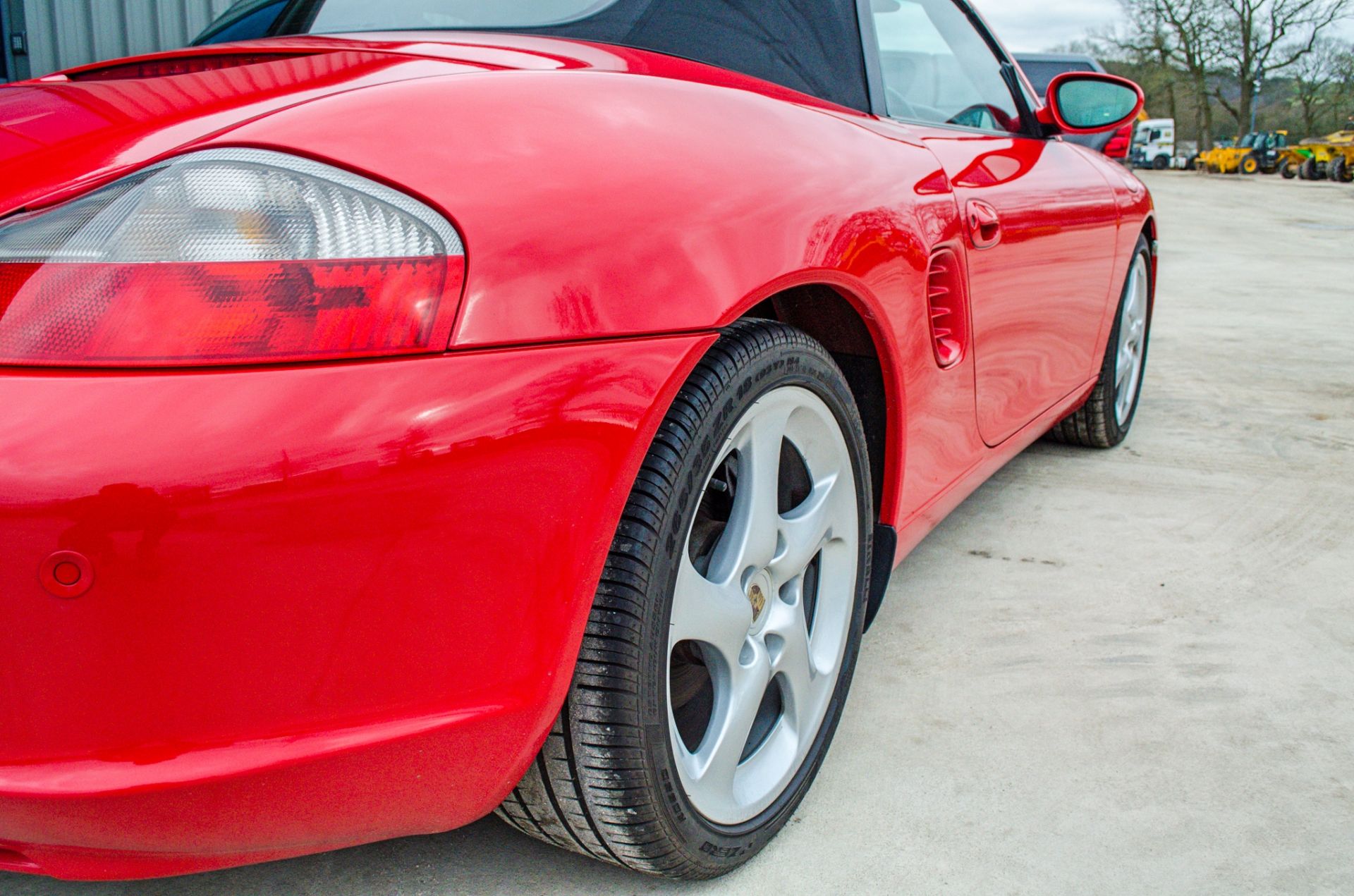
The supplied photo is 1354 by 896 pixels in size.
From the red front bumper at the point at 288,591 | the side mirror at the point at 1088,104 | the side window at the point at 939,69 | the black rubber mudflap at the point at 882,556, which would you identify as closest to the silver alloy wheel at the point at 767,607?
the black rubber mudflap at the point at 882,556

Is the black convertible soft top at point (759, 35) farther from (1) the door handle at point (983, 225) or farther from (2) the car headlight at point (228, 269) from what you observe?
(2) the car headlight at point (228, 269)

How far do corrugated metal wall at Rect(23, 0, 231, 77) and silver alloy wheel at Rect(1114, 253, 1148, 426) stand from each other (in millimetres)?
4296

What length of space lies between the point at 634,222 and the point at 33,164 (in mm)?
579

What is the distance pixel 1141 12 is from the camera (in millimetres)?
42844

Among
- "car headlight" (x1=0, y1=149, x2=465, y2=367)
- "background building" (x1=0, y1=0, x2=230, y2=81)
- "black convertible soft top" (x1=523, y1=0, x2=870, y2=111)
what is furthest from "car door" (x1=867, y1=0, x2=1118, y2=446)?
"background building" (x1=0, y1=0, x2=230, y2=81)

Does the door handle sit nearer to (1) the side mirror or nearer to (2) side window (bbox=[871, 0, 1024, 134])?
(2) side window (bbox=[871, 0, 1024, 134])

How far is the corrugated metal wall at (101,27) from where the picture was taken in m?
4.93

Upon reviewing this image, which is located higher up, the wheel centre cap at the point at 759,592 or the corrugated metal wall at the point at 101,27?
the corrugated metal wall at the point at 101,27

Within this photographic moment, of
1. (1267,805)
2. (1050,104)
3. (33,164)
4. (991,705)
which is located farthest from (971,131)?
(33,164)

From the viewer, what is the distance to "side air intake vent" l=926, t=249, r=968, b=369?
183cm

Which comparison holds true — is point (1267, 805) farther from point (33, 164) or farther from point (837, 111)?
point (33, 164)

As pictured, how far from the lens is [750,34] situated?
1785mm

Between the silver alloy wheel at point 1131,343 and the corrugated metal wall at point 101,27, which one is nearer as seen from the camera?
the silver alloy wheel at point 1131,343

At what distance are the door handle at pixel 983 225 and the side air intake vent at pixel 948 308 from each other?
0.36 feet
